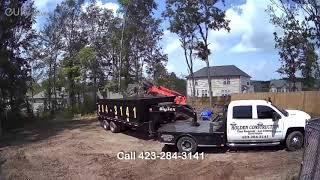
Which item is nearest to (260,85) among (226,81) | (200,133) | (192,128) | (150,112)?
(226,81)

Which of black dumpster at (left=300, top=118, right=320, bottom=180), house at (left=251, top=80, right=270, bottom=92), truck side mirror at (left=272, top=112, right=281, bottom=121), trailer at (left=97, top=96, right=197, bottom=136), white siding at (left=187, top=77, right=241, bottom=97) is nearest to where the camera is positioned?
black dumpster at (left=300, top=118, right=320, bottom=180)

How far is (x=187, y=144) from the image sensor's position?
19.5m

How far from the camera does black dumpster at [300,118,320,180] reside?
9609 mm

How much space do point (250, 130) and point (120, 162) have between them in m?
5.01

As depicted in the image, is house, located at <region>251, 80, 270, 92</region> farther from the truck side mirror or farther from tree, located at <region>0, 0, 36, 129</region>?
the truck side mirror

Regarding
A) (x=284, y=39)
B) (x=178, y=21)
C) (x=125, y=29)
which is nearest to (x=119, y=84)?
(x=125, y=29)

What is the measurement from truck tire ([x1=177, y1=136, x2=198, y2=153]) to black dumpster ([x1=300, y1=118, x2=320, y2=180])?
8.99 meters

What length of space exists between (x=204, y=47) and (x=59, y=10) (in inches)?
750

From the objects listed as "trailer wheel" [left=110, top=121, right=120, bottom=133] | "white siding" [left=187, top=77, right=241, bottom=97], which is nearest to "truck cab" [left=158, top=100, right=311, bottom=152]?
"trailer wheel" [left=110, top=121, right=120, bottom=133]

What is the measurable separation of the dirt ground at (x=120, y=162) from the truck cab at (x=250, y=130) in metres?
0.48

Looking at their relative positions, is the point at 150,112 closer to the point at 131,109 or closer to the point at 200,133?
the point at 131,109

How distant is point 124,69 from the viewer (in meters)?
61.3

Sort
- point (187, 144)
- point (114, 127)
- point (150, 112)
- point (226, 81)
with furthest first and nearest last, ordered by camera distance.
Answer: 1. point (226, 81)
2. point (114, 127)
3. point (150, 112)
4. point (187, 144)

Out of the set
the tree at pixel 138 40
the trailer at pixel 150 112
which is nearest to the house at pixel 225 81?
the tree at pixel 138 40
